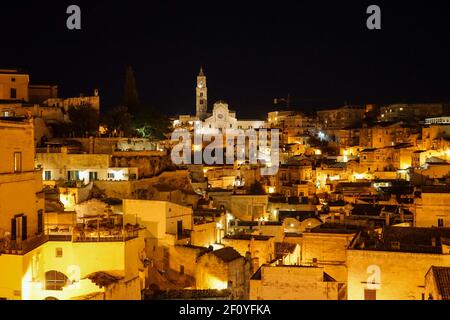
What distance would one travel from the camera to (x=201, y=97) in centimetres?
8100

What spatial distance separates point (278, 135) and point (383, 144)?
12.2 meters

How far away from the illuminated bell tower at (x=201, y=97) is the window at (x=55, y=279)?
6457 centimetres

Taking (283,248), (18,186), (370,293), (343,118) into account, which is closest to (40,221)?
(18,186)

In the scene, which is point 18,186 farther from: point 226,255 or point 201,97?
point 201,97

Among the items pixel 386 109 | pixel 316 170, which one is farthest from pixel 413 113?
pixel 316 170

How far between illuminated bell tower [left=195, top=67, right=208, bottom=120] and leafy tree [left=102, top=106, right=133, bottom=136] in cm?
4099

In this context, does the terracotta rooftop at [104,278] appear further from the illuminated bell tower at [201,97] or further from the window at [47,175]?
the illuminated bell tower at [201,97]

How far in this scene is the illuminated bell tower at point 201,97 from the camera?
265 ft

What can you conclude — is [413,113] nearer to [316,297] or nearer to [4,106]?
[4,106]

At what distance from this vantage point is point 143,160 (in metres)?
30.5

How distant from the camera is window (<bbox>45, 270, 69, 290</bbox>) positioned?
15.4 m

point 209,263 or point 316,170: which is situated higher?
point 316,170

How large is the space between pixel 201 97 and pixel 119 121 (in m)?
43.9

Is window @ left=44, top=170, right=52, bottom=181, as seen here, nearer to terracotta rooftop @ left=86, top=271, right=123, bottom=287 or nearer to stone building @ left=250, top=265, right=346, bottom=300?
terracotta rooftop @ left=86, top=271, right=123, bottom=287
